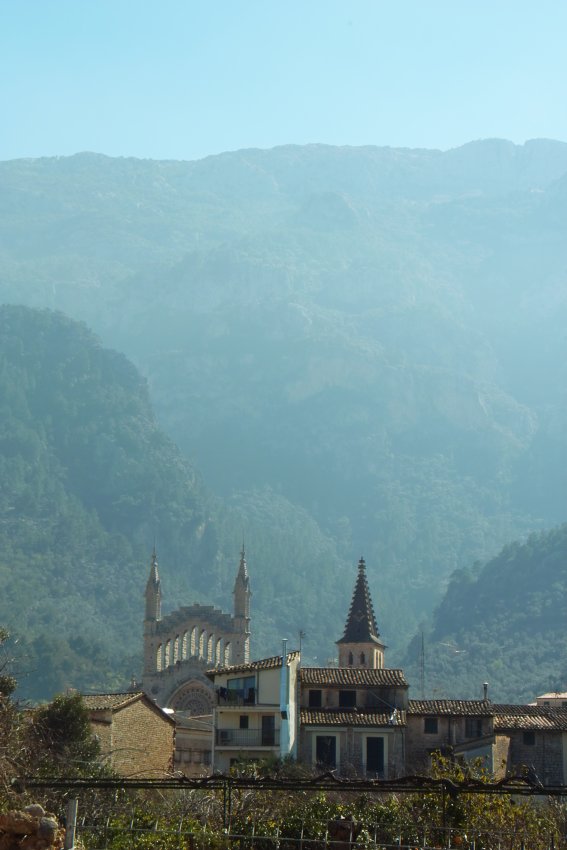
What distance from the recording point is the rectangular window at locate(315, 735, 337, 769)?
2354 inches

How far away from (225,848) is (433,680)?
410ft

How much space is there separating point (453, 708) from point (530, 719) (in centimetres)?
440

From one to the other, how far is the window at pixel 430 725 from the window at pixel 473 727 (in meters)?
1.30

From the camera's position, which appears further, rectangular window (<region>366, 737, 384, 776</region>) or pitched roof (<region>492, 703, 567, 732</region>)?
pitched roof (<region>492, 703, 567, 732</region>)

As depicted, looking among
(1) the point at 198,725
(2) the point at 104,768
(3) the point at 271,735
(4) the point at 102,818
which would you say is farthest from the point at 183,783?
(1) the point at 198,725

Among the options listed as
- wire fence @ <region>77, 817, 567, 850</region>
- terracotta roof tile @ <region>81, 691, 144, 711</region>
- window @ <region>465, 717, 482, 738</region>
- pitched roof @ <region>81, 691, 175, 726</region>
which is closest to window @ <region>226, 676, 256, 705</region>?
pitched roof @ <region>81, 691, 175, 726</region>

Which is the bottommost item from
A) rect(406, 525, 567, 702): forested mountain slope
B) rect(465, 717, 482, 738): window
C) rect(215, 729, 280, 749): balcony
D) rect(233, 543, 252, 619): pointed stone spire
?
rect(215, 729, 280, 749): balcony

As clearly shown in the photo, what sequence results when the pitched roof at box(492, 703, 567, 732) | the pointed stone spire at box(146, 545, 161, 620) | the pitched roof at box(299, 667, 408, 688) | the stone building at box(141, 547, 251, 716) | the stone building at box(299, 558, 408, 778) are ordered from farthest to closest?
the pointed stone spire at box(146, 545, 161, 620) → the stone building at box(141, 547, 251, 716) → the pitched roof at box(299, 667, 408, 688) → the pitched roof at box(492, 703, 567, 732) → the stone building at box(299, 558, 408, 778)

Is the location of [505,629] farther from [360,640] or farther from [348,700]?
[348,700]

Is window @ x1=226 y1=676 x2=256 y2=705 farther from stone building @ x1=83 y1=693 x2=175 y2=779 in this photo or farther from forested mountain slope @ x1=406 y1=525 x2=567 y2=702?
forested mountain slope @ x1=406 y1=525 x2=567 y2=702

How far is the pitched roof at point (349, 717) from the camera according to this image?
6012cm

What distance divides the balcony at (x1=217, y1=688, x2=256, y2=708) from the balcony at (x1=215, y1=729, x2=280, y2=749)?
121 cm

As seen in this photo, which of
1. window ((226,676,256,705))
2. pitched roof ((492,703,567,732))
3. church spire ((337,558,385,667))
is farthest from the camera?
church spire ((337,558,385,667))

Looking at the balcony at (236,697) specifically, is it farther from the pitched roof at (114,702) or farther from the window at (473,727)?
the window at (473,727)
